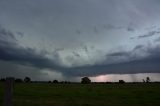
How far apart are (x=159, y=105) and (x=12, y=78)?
25565 millimetres

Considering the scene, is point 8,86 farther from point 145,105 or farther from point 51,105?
point 145,105

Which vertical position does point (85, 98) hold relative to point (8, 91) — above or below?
below

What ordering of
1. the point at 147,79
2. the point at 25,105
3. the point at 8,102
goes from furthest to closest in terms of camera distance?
1. the point at 147,79
2. the point at 25,105
3. the point at 8,102

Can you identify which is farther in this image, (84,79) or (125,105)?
(84,79)

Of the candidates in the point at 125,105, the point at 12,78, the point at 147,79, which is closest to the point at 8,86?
the point at 12,78

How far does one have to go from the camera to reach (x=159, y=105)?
94.9 ft

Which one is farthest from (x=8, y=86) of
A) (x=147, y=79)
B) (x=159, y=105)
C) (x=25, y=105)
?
(x=147, y=79)

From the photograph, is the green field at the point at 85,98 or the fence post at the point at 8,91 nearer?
the fence post at the point at 8,91

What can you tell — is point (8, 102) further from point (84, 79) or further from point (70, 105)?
point (84, 79)

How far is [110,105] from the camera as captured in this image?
27516 millimetres

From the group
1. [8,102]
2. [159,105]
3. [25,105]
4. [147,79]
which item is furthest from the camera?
[147,79]

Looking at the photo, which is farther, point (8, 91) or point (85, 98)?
point (85, 98)

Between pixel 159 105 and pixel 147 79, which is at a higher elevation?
pixel 147 79

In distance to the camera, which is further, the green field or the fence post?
the green field
